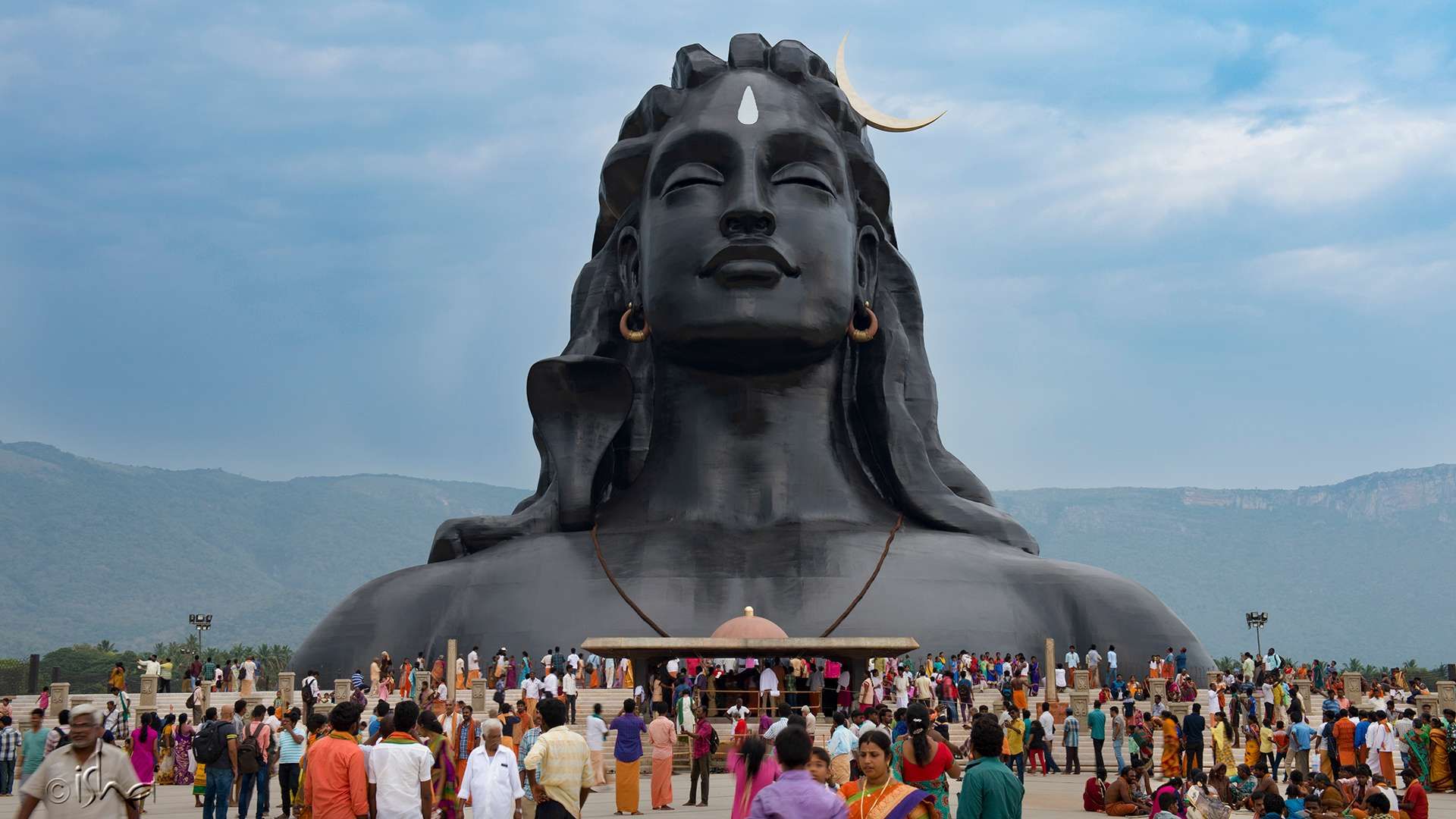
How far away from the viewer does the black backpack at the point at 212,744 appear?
12.8m

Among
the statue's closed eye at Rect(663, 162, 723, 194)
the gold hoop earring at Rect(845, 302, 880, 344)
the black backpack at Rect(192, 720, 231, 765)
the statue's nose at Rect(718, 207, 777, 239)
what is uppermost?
the statue's closed eye at Rect(663, 162, 723, 194)

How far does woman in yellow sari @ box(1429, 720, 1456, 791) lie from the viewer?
18578 mm

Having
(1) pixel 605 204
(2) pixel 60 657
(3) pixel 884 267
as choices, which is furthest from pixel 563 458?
(2) pixel 60 657

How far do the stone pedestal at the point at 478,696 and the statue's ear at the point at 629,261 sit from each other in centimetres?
889

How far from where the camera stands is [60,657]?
261ft

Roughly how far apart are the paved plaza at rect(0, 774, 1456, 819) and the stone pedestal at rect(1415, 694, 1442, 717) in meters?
4.25

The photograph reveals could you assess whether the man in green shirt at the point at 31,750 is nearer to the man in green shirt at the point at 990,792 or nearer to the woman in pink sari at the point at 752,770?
the woman in pink sari at the point at 752,770

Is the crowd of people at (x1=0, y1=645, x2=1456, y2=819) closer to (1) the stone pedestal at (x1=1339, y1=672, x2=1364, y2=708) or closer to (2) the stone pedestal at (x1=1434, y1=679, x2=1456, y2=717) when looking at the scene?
(1) the stone pedestal at (x1=1339, y1=672, x2=1364, y2=708)

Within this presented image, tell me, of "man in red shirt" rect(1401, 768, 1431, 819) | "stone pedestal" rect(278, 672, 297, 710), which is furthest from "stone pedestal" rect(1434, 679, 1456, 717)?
"stone pedestal" rect(278, 672, 297, 710)

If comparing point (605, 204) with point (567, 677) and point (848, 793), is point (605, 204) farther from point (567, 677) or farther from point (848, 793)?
point (848, 793)

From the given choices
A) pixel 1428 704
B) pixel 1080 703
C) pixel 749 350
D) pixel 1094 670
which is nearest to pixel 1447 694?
pixel 1428 704

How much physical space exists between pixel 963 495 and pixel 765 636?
9.11 meters

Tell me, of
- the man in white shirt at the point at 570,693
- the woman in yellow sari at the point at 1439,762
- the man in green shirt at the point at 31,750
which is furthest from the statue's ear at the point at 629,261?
the woman in yellow sari at the point at 1439,762

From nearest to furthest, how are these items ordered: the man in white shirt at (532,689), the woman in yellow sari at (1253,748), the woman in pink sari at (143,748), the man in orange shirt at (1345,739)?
the woman in pink sari at (143,748) < the man in orange shirt at (1345,739) < the woman in yellow sari at (1253,748) < the man in white shirt at (532,689)
